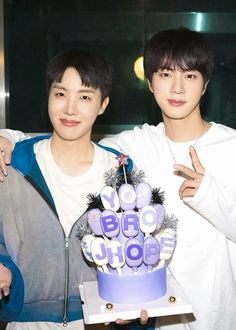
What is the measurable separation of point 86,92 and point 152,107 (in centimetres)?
184

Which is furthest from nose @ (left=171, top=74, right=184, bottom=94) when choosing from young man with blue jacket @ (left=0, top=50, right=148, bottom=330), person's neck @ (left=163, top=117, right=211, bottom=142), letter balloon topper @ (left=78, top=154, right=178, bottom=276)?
letter balloon topper @ (left=78, top=154, right=178, bottom=276)

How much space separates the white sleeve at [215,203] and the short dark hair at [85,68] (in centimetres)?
42

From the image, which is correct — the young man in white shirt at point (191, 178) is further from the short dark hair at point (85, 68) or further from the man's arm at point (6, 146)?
the short dark hair at point (85, 68)

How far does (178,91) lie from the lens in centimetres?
141

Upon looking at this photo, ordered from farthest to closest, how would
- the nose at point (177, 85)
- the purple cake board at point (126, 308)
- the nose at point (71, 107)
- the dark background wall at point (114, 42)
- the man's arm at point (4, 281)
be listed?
1. the dark background wall at point (114, 42)
2. the nose at point (177, 85)
3. the nose at point (71, 107)
4. the man's arm at point (4, 281)
5. the purple cake board at point (126, 308)

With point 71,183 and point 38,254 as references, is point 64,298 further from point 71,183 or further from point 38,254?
point 71,183

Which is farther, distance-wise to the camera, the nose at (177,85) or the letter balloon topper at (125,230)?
the nose at (177,85)

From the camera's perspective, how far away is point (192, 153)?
133cm

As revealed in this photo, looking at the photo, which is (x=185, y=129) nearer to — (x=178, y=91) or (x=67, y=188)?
(x=178, y=91)

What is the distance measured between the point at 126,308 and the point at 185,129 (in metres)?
0.64

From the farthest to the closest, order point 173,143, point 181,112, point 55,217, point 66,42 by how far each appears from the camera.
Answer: point 66,42
point 173,143
point 181,112
point 55,217

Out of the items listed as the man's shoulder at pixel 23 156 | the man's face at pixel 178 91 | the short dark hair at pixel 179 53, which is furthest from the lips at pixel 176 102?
the man's shoulder at pixel 23 156

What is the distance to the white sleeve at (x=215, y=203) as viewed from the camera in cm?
128

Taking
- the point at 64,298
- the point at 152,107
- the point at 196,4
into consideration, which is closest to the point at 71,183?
the point at 64,298
